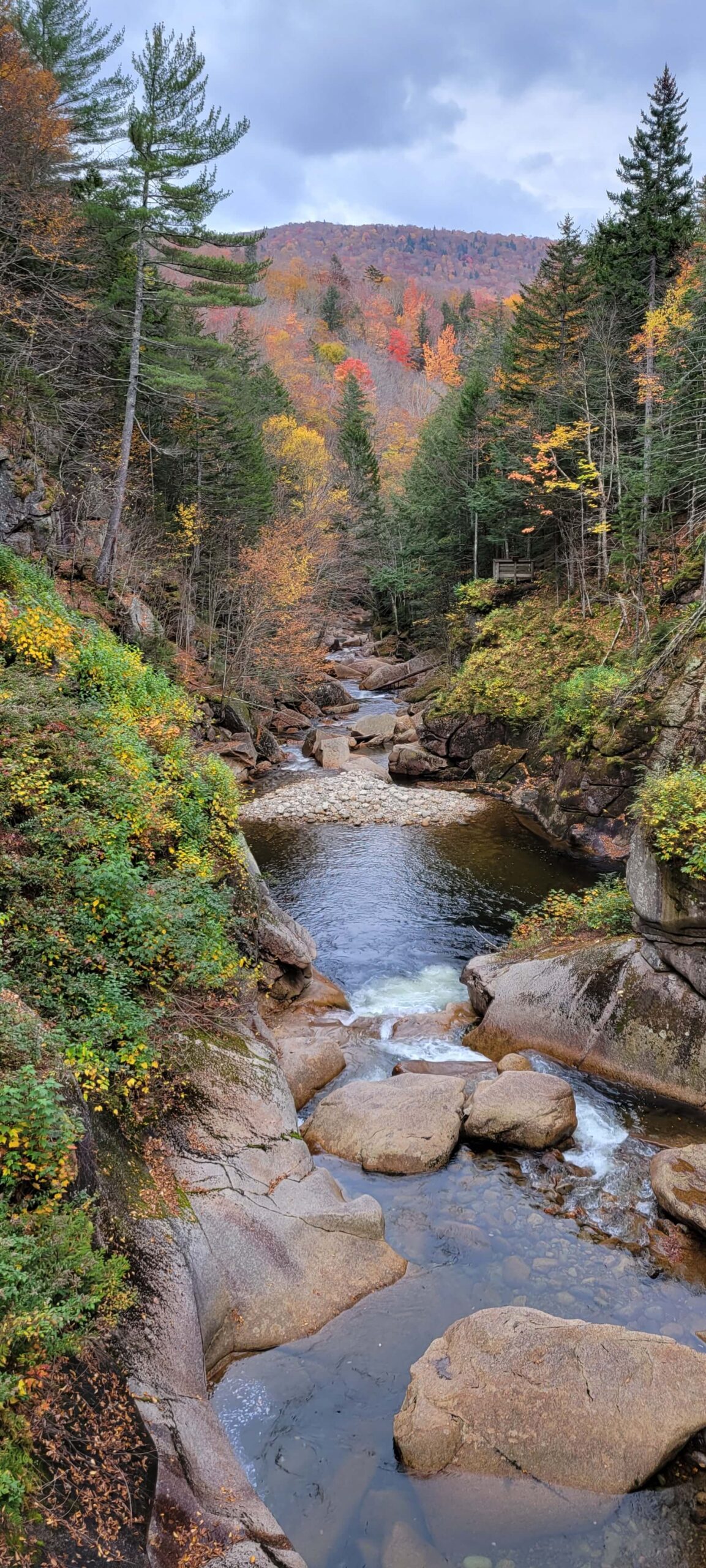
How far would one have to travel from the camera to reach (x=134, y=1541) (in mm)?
3621

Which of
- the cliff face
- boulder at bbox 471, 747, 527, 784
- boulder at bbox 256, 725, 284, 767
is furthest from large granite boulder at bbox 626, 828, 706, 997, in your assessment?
boulder at bbox 256, 725, 284, 767

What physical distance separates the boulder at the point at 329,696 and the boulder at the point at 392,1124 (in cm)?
2828

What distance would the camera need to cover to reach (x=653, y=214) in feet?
78.4

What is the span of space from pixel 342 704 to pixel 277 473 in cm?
1150

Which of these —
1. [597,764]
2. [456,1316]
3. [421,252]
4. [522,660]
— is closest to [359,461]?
[522,660]

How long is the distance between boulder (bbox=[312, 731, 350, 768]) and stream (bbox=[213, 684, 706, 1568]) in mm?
15135

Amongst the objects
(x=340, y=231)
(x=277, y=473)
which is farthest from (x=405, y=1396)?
(x=340, y=231)

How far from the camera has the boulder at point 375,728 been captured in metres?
31.4

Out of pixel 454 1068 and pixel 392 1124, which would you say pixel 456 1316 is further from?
pixel 454 1068

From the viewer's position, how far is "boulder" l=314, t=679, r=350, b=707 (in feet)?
121

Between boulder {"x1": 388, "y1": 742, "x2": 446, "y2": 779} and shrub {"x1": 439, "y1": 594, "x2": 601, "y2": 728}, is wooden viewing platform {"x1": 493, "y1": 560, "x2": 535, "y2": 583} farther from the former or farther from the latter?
boulder {"x1": 388, "y1": 742, "x2": 446, "y2": 779}

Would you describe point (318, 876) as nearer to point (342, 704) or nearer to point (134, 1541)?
point (134, 1541)

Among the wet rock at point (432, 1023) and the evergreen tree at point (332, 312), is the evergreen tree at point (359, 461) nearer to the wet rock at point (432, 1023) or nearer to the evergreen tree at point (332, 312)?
the wet rock at point (432, 1023)

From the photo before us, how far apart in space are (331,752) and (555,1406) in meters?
24.1
